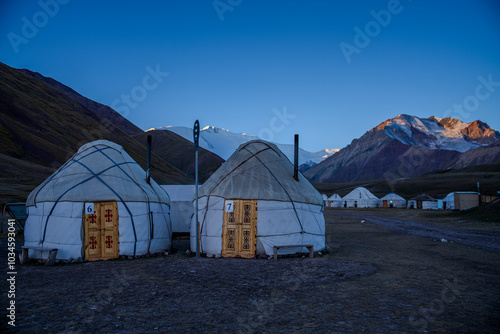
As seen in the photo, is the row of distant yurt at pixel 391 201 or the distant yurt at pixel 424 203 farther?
the distant yurt at pixel 424 203

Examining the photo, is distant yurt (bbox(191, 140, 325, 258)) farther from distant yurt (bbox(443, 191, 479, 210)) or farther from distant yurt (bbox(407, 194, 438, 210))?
distant yurt (bbox(407, 194, 438, 210))

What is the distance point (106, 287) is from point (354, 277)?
4.78 meters

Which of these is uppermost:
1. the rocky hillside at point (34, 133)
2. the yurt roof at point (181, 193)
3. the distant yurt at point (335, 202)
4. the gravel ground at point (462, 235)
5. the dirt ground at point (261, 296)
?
the rocky hillside at point (34, 133)

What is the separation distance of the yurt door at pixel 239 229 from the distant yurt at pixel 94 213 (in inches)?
89.7

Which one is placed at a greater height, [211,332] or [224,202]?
[224,202]

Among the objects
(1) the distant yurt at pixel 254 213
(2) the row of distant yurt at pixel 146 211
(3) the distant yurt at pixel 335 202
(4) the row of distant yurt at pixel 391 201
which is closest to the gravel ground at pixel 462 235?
(1) the distant yurt at pixel 254 213

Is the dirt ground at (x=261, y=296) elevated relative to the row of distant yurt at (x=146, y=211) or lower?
lower

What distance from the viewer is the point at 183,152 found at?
12081 centimetres

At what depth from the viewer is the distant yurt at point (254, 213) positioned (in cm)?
1047

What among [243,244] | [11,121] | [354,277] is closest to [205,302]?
[354,277]

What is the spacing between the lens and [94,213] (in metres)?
9.97

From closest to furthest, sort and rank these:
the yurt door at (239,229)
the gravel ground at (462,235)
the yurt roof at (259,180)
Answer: the yurt door at (239,229), the yurt roof at (259,180), the gravel ground at (462,235)

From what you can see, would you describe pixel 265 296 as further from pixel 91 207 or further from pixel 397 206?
pixel 397 206

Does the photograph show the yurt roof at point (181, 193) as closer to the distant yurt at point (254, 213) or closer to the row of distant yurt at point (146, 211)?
the row of distant yurt at point (146, 211)
